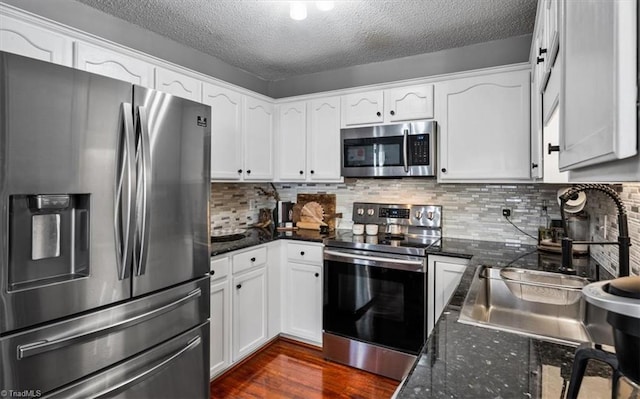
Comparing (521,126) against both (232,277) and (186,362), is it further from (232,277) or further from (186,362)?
(186,362)

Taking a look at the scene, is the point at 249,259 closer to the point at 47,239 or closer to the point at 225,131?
the point at 225,131

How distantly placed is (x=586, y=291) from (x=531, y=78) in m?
2.12

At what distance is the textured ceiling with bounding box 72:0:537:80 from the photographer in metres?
2.14

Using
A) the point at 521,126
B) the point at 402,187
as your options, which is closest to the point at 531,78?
the point at 521,126

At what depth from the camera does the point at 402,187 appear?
3021 mm

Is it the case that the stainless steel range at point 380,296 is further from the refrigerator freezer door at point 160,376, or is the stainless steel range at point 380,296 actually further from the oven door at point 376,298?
the refrigerator freezer door at point 160,376

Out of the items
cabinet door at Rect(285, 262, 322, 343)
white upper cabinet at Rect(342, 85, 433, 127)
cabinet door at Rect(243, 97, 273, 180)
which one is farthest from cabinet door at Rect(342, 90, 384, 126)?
cabinet door at Rect(285, 262, 322, 343)

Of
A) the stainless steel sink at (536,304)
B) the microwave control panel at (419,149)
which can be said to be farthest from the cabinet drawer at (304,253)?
the stainless steel sink at (536,304)

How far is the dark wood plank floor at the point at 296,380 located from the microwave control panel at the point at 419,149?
1.59 meters

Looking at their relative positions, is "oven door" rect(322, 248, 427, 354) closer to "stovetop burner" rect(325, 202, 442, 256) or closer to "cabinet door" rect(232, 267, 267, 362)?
"stovetop burner" rect(325, 202, 442, 256)

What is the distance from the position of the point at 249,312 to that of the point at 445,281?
146cm

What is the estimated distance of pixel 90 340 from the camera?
4.57 ft

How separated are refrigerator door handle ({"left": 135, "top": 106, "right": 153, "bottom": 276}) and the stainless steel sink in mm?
1354

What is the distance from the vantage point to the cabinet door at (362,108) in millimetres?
2807
